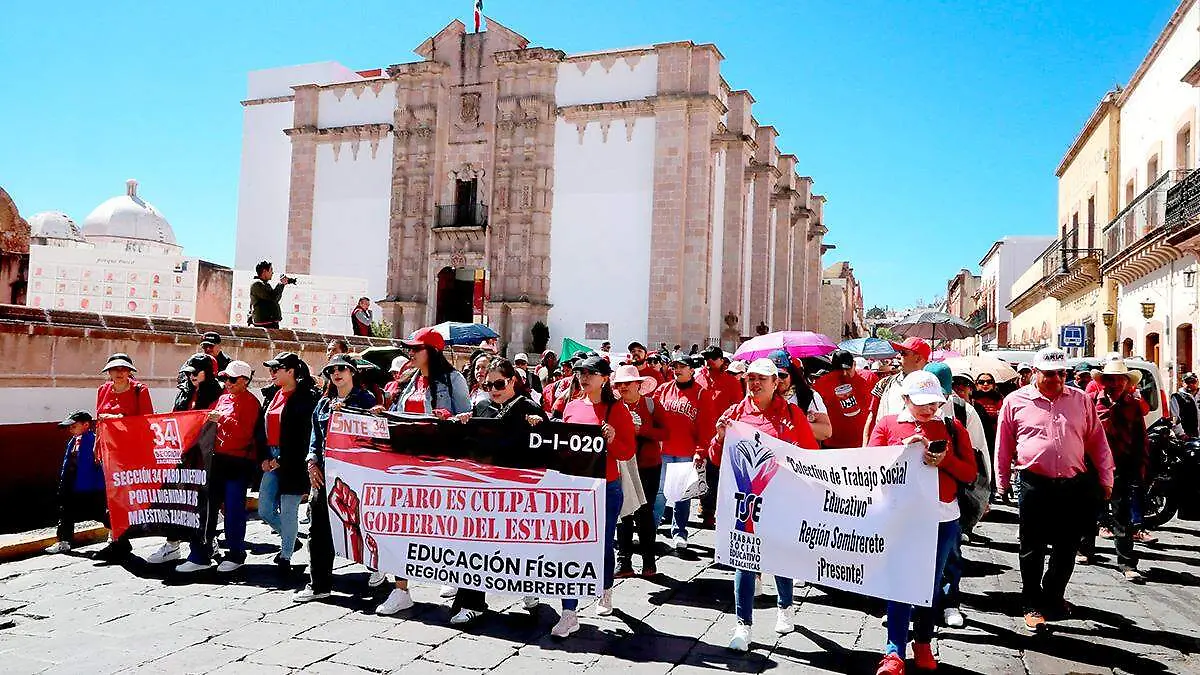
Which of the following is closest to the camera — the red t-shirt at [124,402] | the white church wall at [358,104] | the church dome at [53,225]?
the red t-shirt at [124,402]

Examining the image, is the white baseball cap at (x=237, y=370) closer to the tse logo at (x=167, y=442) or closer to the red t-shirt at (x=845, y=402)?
the tse logo at (x=167, y=442)

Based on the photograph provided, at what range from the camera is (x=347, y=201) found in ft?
104

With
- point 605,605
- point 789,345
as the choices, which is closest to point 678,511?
point 605,605

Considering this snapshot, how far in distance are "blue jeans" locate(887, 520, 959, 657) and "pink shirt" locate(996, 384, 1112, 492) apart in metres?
1.28

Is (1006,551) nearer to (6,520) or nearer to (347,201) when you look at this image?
(6,520)

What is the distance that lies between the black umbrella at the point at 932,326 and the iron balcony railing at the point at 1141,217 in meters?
3.93

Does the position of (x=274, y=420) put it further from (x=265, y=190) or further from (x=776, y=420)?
(x=265, y=190)

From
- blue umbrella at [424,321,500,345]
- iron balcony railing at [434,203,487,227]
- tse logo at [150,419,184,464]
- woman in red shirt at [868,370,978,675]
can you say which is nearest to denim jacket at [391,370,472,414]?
tse logo at [150,419,184,464]

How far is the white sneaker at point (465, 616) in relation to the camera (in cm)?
572

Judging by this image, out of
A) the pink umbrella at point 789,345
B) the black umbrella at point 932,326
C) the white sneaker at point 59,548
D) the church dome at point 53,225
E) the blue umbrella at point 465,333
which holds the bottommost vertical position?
the white sneaker at point 59,548

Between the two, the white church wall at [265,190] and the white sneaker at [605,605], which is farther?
the white church wall at [265,190]

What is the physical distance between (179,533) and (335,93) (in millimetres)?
27596

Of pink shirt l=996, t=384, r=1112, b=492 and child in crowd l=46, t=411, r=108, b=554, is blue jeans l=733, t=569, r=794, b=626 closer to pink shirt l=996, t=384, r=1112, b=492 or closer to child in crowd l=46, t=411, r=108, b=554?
pink shirt l=996, t=384, r=1112, b=492

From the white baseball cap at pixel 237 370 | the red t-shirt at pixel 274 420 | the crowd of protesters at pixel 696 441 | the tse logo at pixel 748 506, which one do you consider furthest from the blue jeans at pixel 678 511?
the white baseball cap at pixel 237 370
